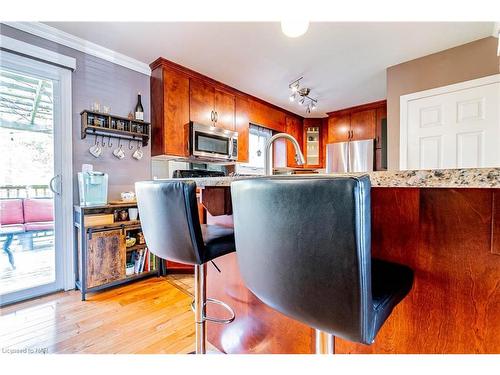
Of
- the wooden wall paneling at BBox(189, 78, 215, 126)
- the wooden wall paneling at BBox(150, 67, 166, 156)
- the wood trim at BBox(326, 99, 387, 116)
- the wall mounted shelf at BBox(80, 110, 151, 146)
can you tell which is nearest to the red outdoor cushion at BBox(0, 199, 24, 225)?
the wall mounted shelf at BBox(80, 110, 151, 146)

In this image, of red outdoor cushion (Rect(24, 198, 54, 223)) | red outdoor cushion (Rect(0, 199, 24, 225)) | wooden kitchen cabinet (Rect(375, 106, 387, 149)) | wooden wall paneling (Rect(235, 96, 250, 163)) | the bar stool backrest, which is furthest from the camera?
wooden kitchen cabinet (Rect(375, 106, 387, 149))

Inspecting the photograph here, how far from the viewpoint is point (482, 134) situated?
2189mm

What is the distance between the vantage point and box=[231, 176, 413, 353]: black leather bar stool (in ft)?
1.38

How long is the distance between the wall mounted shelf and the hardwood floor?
1.52 m

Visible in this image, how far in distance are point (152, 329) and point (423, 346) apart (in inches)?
61.9

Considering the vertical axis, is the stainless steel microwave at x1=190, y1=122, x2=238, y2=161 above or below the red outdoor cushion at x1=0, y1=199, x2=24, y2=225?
above

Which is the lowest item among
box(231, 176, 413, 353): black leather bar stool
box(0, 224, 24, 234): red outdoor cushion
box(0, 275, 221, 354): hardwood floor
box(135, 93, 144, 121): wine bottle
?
box(0, 275, 221, 354): hardwood floor

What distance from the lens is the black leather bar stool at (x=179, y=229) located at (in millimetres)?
833

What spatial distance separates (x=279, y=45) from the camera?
2.29m

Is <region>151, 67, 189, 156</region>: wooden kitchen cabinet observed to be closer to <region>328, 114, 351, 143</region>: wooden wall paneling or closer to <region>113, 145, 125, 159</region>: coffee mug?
<region>113, 145, 125, 159</region>: coffee mug

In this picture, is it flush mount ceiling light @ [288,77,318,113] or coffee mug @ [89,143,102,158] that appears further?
flush mount ceiling light @ [288,77,318,113]
